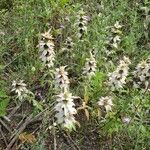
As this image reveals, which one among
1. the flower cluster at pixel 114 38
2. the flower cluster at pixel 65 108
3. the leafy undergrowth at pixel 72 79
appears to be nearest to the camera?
the flower cluster at pixel 65 108

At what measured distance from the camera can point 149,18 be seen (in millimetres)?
5988

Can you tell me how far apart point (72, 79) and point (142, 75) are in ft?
2.73

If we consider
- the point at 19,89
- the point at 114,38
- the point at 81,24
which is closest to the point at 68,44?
the point at 81,24

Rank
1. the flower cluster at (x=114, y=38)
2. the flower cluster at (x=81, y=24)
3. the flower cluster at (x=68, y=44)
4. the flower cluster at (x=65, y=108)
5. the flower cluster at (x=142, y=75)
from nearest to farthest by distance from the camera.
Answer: the flower cluster at (x=65, y=108)
the flower cluster at (x=142, y=75)
the flower cluster at (x=114, y=38)
the flower cluster at (x=81, y=24)
the flower cluster at (x=68, y=44)

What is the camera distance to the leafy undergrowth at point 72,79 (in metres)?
4.22

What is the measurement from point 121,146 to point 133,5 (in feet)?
8.77

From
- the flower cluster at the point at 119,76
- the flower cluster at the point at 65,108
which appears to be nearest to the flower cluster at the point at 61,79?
the flower cluster at the point at 65,108

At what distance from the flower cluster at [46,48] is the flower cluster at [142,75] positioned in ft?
3.26

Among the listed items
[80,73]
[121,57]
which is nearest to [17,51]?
[80,73]

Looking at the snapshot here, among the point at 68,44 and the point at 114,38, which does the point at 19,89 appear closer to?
the point at 68,44

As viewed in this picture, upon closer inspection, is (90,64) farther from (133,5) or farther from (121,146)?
(133,5)

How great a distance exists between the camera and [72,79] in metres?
4.93

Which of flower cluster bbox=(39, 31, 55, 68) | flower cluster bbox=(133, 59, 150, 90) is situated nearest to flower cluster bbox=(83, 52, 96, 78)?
flower cluster bbox=(39, 31, 55, 68)

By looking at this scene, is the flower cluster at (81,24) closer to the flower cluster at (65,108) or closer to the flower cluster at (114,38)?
the flower cluster at (114,38)
